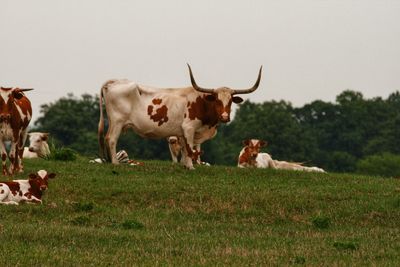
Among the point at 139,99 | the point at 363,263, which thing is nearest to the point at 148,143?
the point at 139,99

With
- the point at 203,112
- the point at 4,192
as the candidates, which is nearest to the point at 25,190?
the point at 4,192

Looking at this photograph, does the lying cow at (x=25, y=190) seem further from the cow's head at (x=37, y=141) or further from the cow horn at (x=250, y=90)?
the cow's head at (x=37, y=141)

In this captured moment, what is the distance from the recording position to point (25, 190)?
916 inches

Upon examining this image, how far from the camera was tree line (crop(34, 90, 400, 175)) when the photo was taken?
102688 millimetres

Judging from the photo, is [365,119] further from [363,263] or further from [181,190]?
[363,263]

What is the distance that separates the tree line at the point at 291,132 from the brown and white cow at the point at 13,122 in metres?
66.8

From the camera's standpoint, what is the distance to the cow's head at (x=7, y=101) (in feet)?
86.9

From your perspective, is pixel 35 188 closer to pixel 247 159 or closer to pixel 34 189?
pixel 34 189

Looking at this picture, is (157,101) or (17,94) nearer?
(17,94)

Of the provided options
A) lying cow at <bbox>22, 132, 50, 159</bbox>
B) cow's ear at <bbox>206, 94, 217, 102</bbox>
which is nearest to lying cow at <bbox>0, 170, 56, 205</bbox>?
cow's ear at <bbox>206, 94, 217, 102</bbox>

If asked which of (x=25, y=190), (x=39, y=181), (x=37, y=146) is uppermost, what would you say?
(x=39, y=181)

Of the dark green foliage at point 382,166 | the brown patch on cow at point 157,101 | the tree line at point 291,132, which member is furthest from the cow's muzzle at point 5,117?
the dark green foliage at point 382,166

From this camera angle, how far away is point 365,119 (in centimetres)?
12156

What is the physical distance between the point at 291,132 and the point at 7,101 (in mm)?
81922
